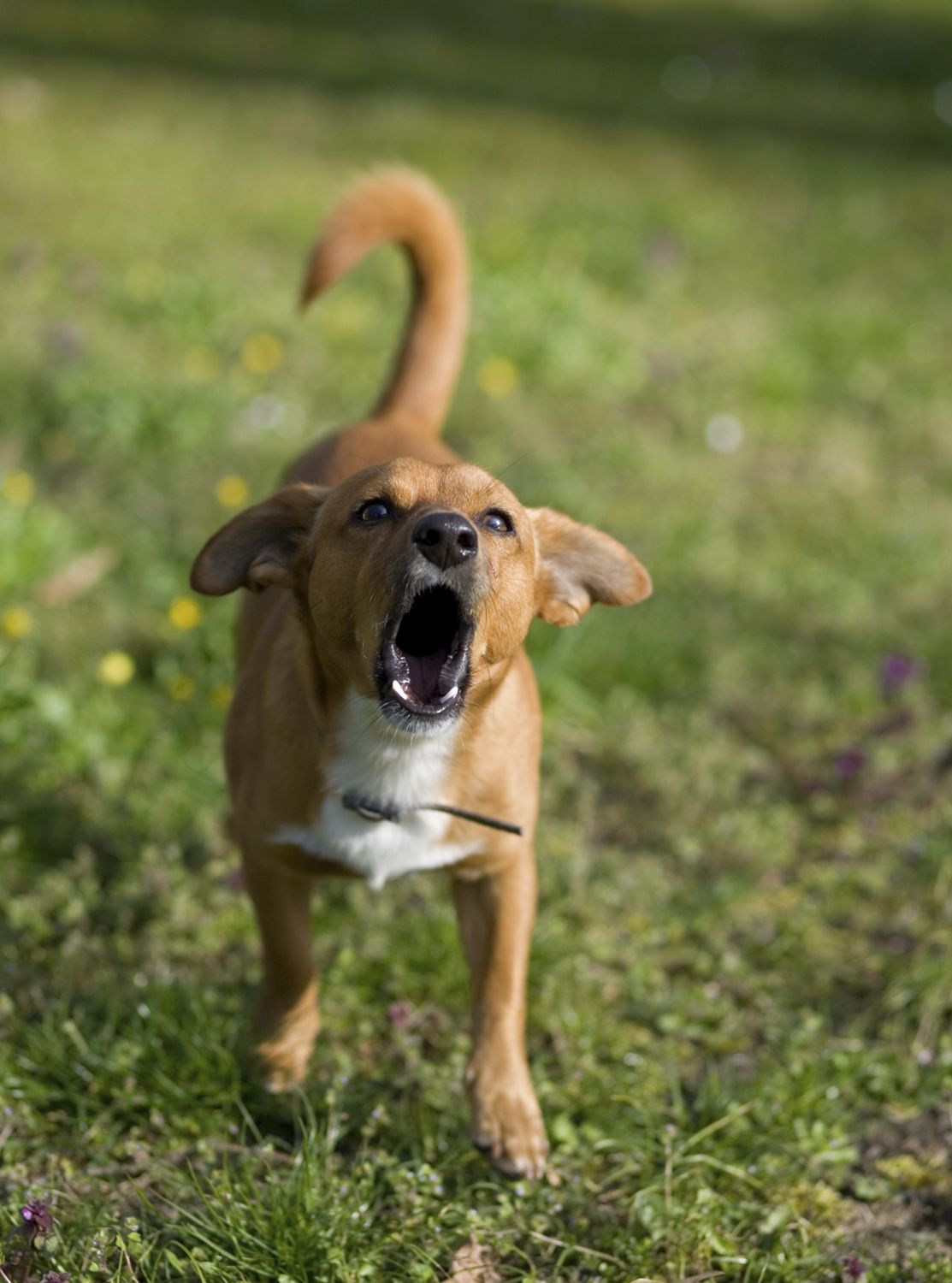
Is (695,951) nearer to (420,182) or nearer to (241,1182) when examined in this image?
(241,1182)

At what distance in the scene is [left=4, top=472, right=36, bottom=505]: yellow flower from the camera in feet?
14.3

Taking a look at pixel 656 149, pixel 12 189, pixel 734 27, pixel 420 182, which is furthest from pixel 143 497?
pixel 734 27

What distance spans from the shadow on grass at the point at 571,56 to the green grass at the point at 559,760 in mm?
2086

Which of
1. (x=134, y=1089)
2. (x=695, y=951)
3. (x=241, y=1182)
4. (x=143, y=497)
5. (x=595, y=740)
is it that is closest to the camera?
(x=241, y=1182)

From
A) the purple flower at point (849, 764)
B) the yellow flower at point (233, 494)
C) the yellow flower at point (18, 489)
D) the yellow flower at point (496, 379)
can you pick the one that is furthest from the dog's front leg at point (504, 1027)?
the yellow flower at point (496, 379)

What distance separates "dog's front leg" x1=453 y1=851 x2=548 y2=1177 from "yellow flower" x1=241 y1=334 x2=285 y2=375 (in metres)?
3.30

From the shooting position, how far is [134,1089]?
2.72 metres

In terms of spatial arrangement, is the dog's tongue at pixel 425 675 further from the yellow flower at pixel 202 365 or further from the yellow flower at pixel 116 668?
the yellow flower at pixel 202 365

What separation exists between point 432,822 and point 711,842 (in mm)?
1173

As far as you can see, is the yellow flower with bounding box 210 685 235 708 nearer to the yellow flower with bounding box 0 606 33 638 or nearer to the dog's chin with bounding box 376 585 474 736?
the yellow flower with bounding box 0 606 33 638

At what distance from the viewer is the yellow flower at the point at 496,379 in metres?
5.64

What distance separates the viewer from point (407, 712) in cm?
244

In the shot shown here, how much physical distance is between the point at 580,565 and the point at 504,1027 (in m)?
0.91

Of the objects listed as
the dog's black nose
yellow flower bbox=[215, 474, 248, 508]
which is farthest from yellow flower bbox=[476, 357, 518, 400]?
the dog's black nose
